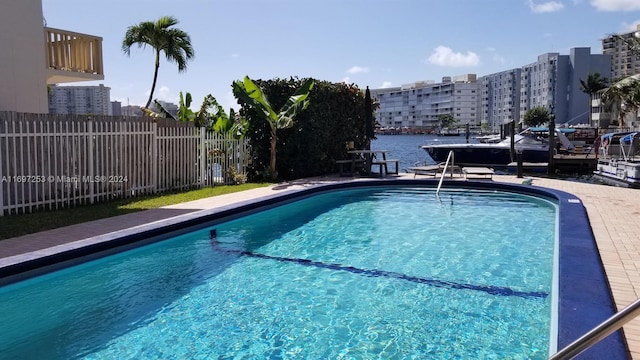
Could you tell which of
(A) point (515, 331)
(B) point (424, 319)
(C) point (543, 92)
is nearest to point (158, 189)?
(B) point (424, 319)

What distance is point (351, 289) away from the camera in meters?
5.65

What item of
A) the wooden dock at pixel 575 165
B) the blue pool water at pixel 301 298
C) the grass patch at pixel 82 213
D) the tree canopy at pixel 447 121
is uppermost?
the tree canopy at pixel 447 121

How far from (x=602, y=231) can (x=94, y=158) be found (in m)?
10.2

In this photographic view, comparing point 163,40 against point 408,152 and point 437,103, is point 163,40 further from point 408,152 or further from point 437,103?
point 437,103

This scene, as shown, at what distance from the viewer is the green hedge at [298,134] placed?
15805mm

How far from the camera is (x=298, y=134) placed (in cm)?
1583

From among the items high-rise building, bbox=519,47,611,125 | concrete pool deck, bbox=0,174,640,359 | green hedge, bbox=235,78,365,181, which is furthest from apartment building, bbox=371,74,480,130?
concrete pool deck, bbox=0,174,640,359

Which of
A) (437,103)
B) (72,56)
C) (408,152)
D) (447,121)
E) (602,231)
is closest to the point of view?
(602,231)

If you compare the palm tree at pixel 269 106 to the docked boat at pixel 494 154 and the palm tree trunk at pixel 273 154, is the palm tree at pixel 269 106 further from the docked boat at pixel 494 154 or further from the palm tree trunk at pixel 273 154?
the docked boat at pixel 494 154

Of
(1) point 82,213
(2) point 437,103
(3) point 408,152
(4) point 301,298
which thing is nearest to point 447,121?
(2) point 437,103

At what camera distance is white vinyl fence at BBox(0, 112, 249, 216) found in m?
8.96

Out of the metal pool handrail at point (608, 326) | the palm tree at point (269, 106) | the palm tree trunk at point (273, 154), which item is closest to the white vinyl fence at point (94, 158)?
the palm tree at point (269, 106)

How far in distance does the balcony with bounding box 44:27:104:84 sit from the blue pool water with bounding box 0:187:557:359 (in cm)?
755

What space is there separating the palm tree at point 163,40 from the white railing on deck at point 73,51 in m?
12.5
